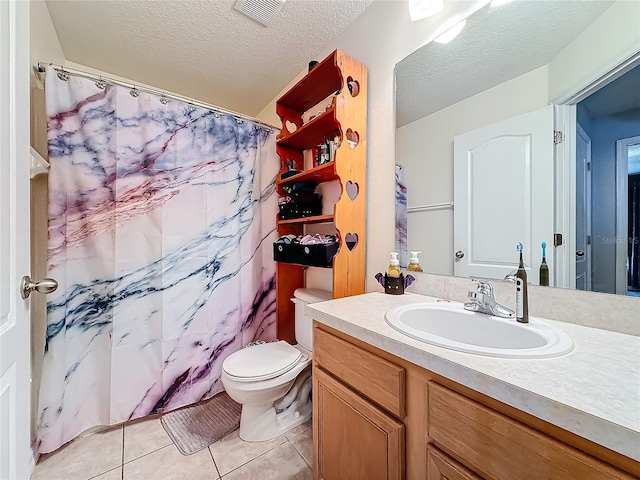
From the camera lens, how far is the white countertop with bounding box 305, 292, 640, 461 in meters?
0.41

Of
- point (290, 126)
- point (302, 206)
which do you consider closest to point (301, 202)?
point (302, 206)

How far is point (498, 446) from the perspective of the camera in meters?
0.53

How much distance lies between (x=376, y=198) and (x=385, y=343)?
0.88m

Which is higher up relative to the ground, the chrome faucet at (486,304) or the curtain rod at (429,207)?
the curtain rod at (429,207)

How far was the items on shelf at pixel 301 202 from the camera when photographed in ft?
5.65

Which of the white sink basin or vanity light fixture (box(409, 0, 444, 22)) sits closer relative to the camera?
the white sink basin

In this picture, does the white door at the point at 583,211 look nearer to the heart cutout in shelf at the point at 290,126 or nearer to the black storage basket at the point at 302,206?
the black storage basket at the point at 302,206

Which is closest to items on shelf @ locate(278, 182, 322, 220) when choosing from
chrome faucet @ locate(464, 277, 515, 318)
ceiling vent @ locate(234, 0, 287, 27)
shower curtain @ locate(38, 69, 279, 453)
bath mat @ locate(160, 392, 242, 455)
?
shower curtain @ locate(38, 69, 279, 453)

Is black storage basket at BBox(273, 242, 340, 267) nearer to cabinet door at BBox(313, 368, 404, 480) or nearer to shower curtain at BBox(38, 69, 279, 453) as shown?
shower curtain at BBox(38, 69, 279, 453)

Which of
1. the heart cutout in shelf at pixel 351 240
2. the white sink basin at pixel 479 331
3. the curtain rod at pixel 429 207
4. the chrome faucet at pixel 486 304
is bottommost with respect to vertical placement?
the white sink basin at pixel 479 331

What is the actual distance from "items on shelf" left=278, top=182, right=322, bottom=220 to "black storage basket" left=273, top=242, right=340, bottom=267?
232 mm

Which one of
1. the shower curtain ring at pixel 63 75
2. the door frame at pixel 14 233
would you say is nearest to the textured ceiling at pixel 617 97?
the door frame at pixel 14 233

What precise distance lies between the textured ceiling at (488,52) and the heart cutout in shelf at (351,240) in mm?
616

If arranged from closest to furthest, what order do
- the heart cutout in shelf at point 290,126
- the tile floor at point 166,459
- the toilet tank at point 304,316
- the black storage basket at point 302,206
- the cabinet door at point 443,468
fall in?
the cabinet door at point 443,468 < the tile floor at point 166,459 < the toilet tank at point 304,316 < the black storage basket at point 302,206 < the heart cutout in shelf at point 290,126
